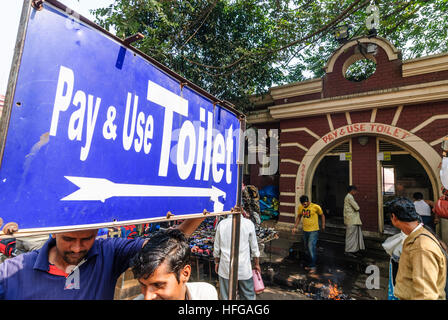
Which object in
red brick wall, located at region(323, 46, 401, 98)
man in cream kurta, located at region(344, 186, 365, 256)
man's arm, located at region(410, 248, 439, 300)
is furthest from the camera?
red brick wall, located at region(323, 46, 401, 98)

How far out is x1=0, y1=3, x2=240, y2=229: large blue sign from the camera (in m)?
0.67

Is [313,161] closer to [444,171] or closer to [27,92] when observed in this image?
[444,171]

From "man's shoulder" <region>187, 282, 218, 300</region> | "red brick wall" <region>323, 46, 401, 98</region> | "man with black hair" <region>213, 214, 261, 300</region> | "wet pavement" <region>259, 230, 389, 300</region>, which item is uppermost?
"red brick wall" <region>323, 46, 401, 98</region>

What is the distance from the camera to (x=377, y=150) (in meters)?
7.11

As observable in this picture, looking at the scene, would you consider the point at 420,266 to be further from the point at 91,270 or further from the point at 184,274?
the point at 91,270

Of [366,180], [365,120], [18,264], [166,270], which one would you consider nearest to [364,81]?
[365,120]

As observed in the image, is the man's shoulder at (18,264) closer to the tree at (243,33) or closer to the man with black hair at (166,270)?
the man with black hair at (166,270)

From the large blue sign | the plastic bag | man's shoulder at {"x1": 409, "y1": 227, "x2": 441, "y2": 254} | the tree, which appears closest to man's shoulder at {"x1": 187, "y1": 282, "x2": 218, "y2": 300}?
the large blue sign

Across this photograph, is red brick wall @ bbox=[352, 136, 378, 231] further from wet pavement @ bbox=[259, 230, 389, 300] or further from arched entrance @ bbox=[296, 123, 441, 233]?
wet pavement @ bbox=[259, 230, 389, 300]

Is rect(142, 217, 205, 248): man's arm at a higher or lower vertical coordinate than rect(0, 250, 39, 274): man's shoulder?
higher

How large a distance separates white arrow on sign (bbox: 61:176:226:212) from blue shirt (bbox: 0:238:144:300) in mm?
664

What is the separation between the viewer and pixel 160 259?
1236 millimetres

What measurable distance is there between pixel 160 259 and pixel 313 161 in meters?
7.54

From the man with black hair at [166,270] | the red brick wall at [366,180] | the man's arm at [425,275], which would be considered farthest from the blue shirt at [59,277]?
the red brick wall at [366,180]
